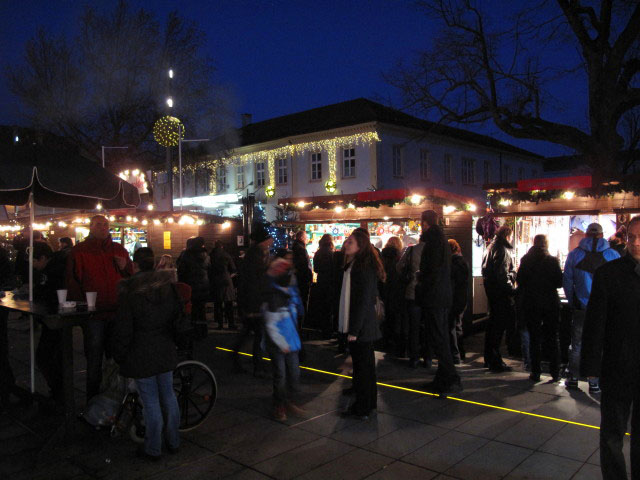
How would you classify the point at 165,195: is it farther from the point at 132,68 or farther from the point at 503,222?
the point at 503,222

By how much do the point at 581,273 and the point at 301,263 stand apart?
4.57 m

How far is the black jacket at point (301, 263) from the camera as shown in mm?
8966

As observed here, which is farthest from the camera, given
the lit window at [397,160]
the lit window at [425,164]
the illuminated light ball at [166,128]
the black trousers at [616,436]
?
the lit window at [425,164]

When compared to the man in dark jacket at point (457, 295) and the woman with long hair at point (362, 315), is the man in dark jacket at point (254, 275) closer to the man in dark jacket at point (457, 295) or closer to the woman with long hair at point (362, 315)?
the woman with long hair at point (362, 315)

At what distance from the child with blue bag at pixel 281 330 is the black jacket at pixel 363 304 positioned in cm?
60

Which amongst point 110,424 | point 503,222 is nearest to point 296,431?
point 110,424

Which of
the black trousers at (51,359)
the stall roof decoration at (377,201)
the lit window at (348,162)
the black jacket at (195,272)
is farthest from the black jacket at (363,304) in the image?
the lit window at (348,162)

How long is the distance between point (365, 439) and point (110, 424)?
2.24 meters

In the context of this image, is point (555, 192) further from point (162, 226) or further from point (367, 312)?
point (162, 226)

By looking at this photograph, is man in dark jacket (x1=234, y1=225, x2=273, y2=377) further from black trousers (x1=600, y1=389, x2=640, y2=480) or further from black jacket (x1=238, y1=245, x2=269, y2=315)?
black trousers (x1=600, y1=389, x2=640, y2=480)

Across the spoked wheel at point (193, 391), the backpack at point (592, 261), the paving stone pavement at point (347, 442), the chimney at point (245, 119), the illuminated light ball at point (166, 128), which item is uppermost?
the chimney at point (245, 119)

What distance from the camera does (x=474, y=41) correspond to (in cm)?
1864

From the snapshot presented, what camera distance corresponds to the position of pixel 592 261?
5.90 m

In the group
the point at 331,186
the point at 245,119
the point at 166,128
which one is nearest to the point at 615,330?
the point at 166,128
